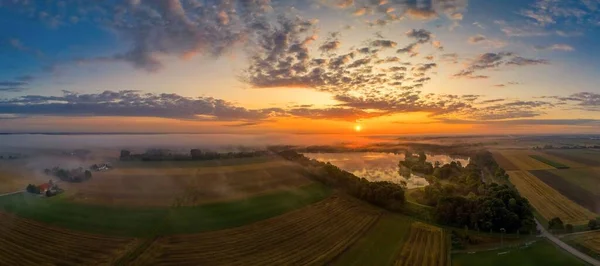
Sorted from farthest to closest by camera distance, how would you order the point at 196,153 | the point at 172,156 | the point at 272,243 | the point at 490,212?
1. the point at 196,153
2. the point at 172,156
3. the point at 490,212
4. the point at 272,243

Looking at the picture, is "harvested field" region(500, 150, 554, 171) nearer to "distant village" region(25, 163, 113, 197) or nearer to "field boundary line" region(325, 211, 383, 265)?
"field boundary line" region(325, 211, 383, 265)

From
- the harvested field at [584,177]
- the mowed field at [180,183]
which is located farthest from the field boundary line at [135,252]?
the harvested field at [584,177]

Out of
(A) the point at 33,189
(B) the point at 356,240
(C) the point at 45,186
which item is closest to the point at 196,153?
(C) the point at 45,186

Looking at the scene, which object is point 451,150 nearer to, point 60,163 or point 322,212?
point 322,212

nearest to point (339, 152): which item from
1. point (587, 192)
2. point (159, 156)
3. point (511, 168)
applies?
point (511, 168)

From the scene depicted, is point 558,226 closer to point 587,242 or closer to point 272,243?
point 587,242
